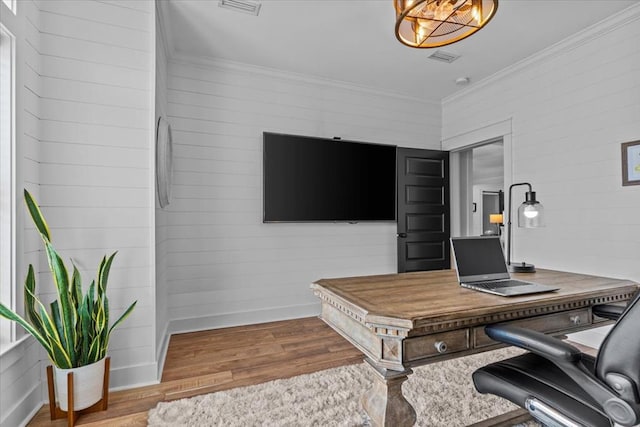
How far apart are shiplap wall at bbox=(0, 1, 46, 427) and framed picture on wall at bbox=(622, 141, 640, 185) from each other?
422cm

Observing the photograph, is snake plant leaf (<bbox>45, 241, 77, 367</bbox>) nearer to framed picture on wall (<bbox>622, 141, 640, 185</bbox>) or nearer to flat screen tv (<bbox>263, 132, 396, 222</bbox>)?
flat screen tv (<bbox>263, 132, 396, 222</bbox>)

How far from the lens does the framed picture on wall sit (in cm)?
254

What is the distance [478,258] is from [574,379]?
0.76m

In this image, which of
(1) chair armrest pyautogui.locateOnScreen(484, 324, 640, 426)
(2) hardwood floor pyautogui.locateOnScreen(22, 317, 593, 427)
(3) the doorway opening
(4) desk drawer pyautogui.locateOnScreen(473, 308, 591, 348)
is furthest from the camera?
(3) the doorway opening

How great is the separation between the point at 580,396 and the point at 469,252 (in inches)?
29.8

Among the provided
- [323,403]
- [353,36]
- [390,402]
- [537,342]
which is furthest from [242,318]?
[353,36]

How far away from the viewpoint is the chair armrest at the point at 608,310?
1.55 meters

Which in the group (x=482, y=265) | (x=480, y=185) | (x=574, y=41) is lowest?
(x=482, y=265)

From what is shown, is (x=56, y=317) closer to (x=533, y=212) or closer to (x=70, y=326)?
(x=70, y=326)

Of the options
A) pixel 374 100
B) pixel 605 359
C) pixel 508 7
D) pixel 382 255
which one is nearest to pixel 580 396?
pixel 605 359

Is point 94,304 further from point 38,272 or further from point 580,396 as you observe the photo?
point 580,396

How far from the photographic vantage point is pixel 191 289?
3.30 m

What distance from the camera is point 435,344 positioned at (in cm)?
124

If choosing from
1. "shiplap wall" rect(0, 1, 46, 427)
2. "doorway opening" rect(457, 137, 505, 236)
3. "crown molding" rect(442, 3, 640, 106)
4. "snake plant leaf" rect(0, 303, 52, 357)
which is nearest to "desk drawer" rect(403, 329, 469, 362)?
"snake plant leaf" rect(0, 303, 52, 357)
